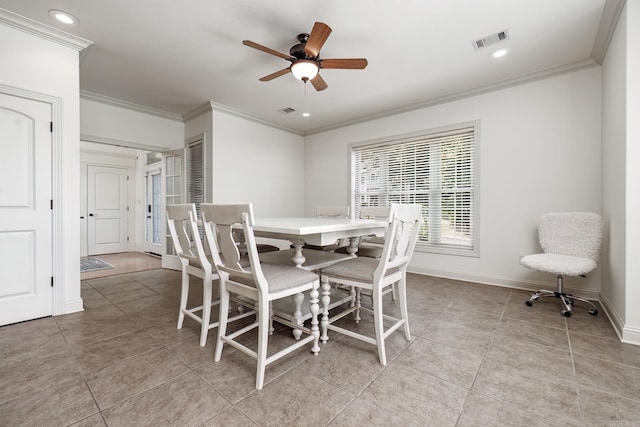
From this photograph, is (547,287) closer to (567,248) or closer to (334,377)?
(567,248)

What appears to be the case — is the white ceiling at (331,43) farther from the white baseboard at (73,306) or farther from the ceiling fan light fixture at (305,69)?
the white baseboard at (73,306)

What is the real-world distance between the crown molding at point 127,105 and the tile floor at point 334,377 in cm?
291

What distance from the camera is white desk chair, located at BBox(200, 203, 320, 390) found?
4.89ft

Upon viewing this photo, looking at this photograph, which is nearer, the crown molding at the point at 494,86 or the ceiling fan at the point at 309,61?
the ceiling fan at the point at 309,61

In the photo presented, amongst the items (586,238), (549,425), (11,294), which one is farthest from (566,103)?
(11,294)

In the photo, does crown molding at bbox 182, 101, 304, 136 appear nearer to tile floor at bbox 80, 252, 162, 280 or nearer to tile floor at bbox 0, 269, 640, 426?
tile floor at bbox 80, 252, 162, 280

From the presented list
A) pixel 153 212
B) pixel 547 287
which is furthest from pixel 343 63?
pixel 153 212

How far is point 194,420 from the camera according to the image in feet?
4.15

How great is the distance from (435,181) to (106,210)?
683 cm

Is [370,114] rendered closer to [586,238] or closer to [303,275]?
[586,238]

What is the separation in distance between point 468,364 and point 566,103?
121 inches

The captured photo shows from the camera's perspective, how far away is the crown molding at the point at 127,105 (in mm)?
3702

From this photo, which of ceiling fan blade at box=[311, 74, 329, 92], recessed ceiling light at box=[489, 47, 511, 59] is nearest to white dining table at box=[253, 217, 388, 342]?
ceiling fan blade at box=[311, 74, 329, 92]

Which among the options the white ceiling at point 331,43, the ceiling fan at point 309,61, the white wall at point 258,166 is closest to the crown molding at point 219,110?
the white wall at point 258,166
